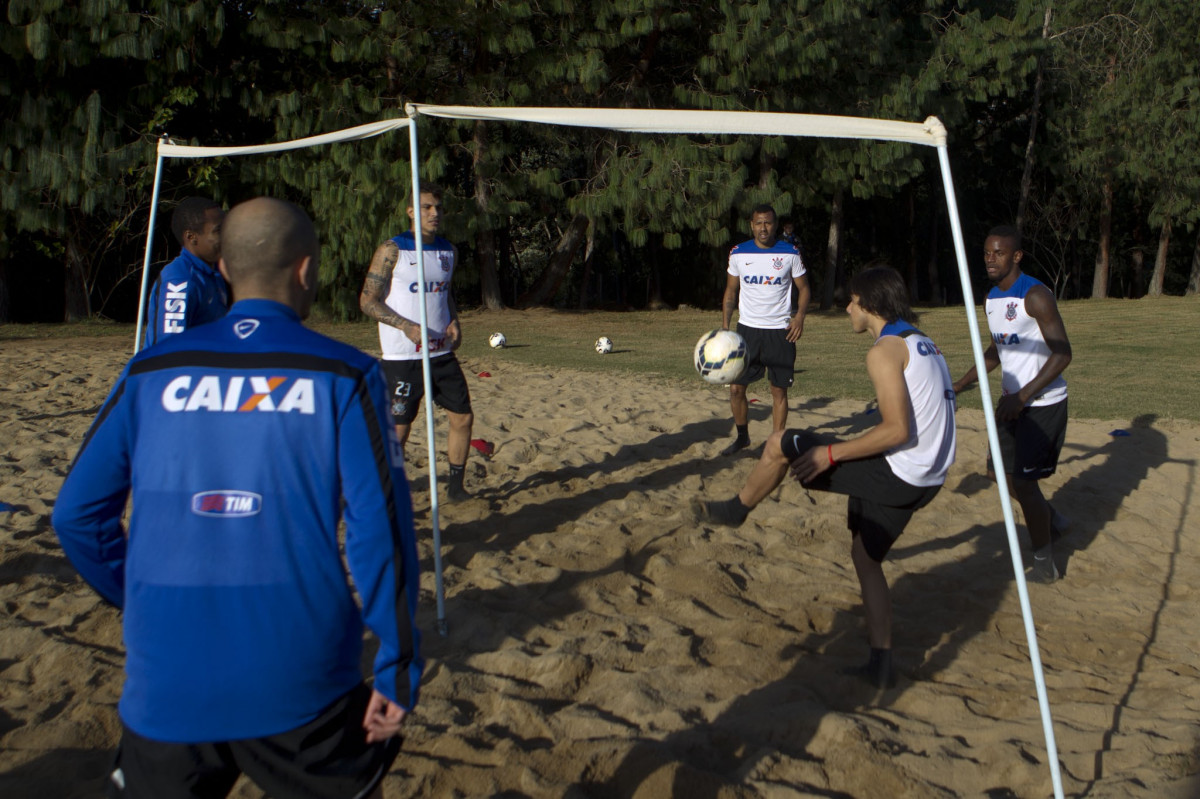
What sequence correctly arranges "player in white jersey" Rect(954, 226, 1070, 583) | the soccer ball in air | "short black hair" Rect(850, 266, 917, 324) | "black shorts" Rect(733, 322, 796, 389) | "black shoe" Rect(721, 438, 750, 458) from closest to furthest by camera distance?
1. "short black hair" Rect(850, 266, 917, 324)
2. "player in white jersey" Rect(954, 226, 1070, 583)
3. the soccer ball in air
4. "black shorts" Rect(733, 322, 796, 389)
5. "black shoe" Rect(721, 438, 750, 458)

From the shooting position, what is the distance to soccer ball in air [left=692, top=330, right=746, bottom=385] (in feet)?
24.2

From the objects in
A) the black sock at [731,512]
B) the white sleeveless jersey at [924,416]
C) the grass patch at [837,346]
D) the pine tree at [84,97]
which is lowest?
the grass patch at [837,346]

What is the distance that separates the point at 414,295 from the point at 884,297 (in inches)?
124

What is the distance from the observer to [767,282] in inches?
303

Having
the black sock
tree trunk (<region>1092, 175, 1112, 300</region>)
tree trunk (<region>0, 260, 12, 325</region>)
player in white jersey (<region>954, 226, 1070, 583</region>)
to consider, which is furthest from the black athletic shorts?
tree trunk (<region>1092, 175, 1112, 300</region>)

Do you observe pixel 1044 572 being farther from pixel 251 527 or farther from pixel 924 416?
pixel 251 527

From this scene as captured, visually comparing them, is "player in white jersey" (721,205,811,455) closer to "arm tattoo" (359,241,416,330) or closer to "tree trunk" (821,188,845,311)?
"arm tattoo" (359,241,416,330)

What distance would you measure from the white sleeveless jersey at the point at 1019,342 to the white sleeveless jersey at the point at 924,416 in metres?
1.78

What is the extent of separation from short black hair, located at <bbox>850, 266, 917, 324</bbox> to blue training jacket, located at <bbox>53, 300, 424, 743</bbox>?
249cm

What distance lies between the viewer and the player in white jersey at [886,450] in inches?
143

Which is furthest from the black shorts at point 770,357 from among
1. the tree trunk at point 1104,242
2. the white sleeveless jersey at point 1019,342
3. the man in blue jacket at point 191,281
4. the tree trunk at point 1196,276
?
the tree trunk at point 1196,276

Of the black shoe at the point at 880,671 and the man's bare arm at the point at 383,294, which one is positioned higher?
the man's bare arm at the point at 383,294

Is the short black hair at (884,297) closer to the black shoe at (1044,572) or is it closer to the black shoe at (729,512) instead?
the black shoe at (729,512)

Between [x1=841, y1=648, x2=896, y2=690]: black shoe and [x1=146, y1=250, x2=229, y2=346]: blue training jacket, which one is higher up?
[x1=146, y1=250, x2=229, y2=346]: blue training jacket
